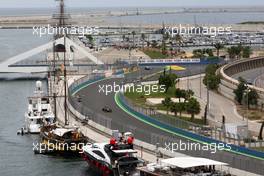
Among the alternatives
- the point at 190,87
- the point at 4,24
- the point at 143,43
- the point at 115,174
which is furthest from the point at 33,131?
the point at 4,24

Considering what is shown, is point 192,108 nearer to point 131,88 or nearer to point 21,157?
point 21,157

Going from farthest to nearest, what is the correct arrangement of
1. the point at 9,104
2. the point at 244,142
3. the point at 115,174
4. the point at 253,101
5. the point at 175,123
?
1. the point at 9,104
2. the point at 253,101
3. the point at 175,123
4. the point at 244,142
5. the point at 115,174

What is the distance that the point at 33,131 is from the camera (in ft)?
116

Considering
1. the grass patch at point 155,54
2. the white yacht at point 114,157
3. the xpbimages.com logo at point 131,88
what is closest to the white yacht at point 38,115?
the xpbimages.com logo at point 131,88

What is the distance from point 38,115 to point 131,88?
11.3 metres

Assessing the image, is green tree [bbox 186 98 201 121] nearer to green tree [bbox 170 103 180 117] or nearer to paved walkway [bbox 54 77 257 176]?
green tree [bbox 170 103 180 117]

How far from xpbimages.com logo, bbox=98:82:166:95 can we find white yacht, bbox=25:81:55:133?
283 inches

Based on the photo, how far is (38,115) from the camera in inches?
1437

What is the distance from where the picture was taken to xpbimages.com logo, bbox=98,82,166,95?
45031mm

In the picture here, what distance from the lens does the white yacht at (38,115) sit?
35.5 m

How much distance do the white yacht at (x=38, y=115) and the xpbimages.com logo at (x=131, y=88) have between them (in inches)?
283

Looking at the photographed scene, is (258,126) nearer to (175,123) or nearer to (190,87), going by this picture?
(175,123)

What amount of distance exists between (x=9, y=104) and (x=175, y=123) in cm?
1616

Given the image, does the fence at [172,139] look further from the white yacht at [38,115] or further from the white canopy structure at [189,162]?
the white yacht at [38,115]
